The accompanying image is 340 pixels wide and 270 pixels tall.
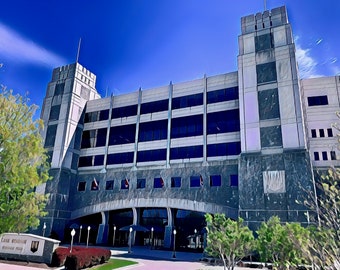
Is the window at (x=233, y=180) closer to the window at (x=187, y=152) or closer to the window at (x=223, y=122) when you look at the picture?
the window at (x=187, y=152)

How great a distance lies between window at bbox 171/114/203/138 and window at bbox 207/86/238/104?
9.58ft

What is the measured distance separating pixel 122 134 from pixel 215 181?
17833 millimetres

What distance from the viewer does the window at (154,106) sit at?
142 ft

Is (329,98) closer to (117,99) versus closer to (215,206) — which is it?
(215,206)

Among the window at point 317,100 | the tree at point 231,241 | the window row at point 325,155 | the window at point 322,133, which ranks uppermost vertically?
the window at point 317,100

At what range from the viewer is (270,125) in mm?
33156

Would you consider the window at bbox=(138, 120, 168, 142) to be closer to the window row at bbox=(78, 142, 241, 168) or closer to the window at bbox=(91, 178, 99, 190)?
the window row at bbox=(78, 142, 241, 168)

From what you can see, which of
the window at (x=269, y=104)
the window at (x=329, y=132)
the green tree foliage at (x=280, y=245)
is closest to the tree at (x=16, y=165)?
the green tree foliage at (x=280, y=245)

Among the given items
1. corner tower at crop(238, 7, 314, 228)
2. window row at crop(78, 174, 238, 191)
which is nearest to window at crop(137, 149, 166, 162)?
window row at crop(78, 174, 238, 191)

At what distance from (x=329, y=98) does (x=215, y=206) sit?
20701 millimetres

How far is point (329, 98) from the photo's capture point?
36250mm

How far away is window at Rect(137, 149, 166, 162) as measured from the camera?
134 feet

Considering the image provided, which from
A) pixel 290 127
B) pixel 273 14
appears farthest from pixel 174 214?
pixel 273 14

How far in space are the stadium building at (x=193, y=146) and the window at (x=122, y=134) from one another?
0.57 feet
